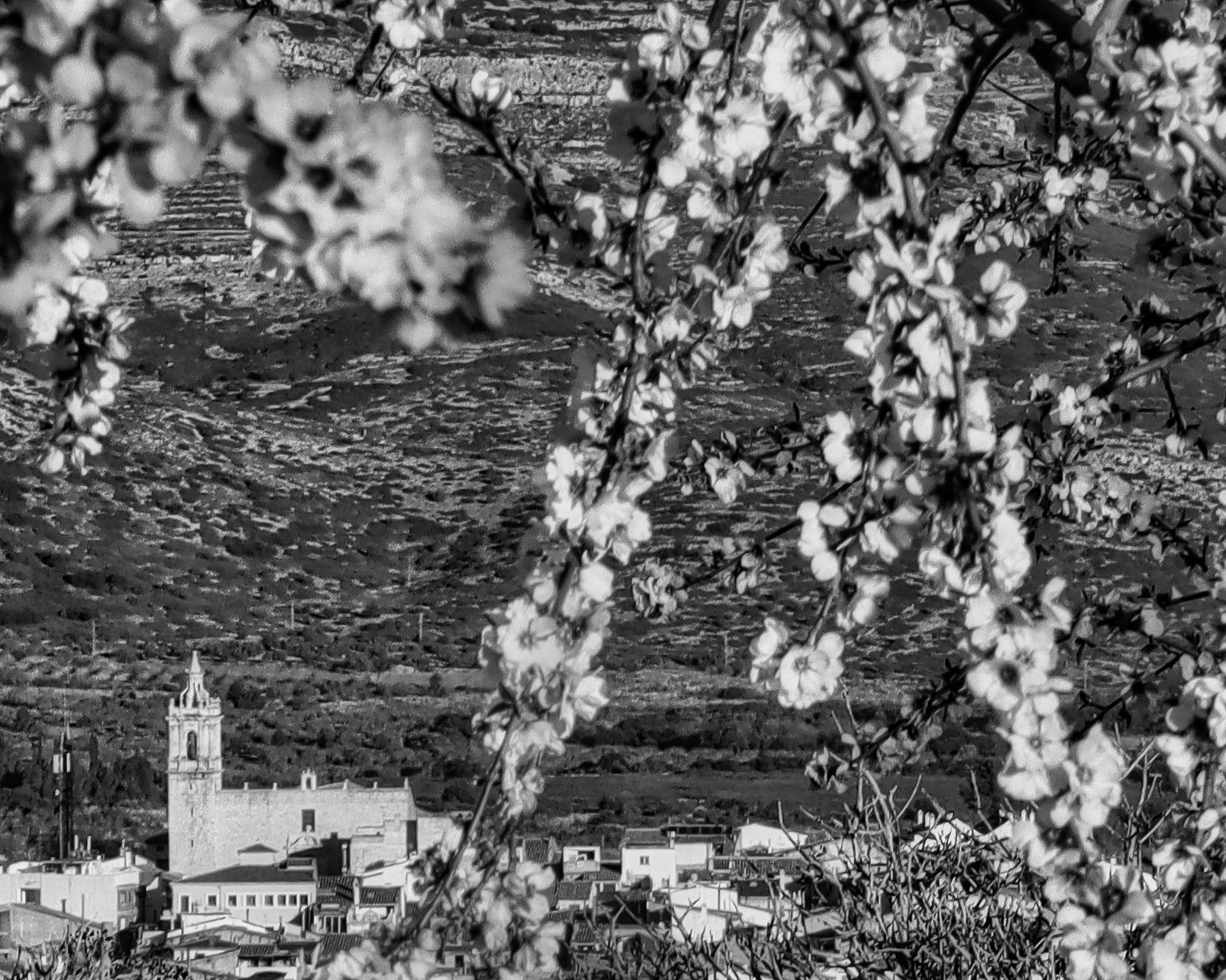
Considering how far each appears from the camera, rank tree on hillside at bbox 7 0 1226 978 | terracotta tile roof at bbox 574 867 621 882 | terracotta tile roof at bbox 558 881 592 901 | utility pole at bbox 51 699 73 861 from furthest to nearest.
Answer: utility pole at bbox 51 699 73 861, terracotta tile roof at bbox 574 867 621 882, terracotta tile roof at bbox 558 881 592 901, tree on hillside at bbox 7 0 1226 978

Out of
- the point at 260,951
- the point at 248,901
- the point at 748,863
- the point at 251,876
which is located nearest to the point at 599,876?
the point at 748,863

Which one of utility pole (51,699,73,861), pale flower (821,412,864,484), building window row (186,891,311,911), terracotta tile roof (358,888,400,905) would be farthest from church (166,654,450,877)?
pale flower (821,412,864,484)

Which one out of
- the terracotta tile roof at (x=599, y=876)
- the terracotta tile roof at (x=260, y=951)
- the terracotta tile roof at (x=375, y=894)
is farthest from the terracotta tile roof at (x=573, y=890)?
the terracotta tile roof at (x=375, y=894)

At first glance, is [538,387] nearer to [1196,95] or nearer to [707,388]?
[707,388]

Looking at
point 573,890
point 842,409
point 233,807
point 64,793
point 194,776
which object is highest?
point 194,776

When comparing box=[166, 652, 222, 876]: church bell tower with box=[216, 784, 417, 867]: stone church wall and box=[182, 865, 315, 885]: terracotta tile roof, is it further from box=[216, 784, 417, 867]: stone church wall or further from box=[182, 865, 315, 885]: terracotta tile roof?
box=[182, 865, 315, 885]: terracotta tile roof

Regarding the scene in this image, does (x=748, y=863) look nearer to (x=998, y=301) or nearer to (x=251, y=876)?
(x=251, y=876)

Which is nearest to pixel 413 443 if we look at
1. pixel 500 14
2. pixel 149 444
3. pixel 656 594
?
pixel 149 444
